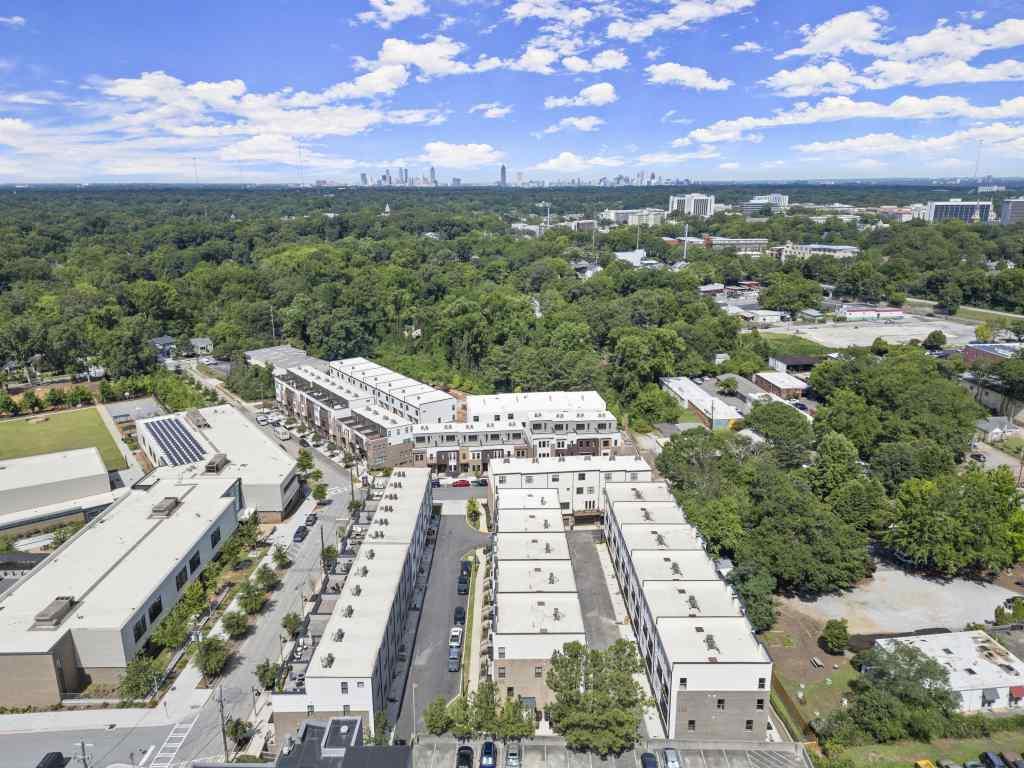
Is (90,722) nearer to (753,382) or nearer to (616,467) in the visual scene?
(616,467)

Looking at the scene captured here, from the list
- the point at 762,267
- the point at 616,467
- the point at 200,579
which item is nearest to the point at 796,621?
the point at 616,467

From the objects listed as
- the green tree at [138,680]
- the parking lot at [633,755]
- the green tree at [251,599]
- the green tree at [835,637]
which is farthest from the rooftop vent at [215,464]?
the green tree at [835,637]

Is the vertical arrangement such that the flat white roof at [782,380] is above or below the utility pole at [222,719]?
above

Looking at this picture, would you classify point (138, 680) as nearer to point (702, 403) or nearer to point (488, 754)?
point (488, 754)

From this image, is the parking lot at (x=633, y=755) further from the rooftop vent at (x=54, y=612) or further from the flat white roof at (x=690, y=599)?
the rooftop vent at (x=54, y=612)

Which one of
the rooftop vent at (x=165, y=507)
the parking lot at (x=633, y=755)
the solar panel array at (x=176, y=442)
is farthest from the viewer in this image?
the solar panel array at (x=176, y=442)

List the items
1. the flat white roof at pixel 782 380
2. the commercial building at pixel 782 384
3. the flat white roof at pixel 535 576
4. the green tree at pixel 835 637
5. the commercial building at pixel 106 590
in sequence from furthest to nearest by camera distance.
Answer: the flat white roof at pixel 782 380
the commercial building at pixel 782 384
the flat white roof at pixel 535 576
the green tree at pixel 835 637
the commercial building at pixel 106 590

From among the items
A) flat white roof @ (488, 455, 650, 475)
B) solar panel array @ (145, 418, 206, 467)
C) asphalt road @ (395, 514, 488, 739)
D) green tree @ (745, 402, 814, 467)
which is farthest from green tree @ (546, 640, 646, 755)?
solar panel array @ (145, 418, 206, 467)

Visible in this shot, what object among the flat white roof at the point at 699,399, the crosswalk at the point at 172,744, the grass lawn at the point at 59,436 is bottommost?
the grass lawn at the point at 59,436
